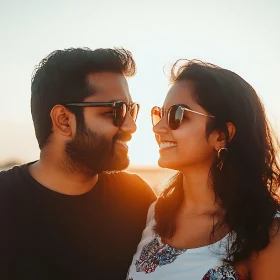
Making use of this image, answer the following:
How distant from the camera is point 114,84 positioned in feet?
12.8

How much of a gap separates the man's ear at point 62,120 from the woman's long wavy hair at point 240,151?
49.5 inches

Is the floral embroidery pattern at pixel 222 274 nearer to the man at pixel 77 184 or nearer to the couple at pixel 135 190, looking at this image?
the couple at pixel 135 190

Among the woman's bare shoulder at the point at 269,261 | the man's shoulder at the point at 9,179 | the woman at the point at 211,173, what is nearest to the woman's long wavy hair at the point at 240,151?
the woman at the point at 211,173

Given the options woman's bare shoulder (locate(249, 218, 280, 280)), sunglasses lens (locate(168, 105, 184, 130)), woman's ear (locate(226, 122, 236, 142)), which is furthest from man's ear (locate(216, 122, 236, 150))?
woman's bare shoulder (locate(249, 218, 280, 280))

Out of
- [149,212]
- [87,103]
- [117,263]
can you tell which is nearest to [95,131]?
[87,103]

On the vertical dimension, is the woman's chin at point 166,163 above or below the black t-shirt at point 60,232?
above

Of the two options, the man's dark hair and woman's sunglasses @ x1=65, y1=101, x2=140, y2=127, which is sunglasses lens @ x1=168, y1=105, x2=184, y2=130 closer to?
woman's sunglasses @ x1=65, y1=101, x2=140, y2=127

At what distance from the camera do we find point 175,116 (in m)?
3.18

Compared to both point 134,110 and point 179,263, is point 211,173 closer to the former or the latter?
point 179,263

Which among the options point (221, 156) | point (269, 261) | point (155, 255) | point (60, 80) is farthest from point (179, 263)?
point (60, 80)

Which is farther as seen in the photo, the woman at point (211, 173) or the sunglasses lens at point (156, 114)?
the sunglasses lens at point (156, 114)

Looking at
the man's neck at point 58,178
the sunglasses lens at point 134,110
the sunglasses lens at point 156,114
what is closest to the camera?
the man's neck at point 58,178

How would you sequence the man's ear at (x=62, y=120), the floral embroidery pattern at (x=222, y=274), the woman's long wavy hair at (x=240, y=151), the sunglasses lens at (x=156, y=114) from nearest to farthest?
1. the floral embroidery pattern at (x=222, y=274)
2. the woman's long wavy hair at (x=240, y=151)
3. the sunglasses lens at (x=156, y=114)
4. the man's ear at (x=62, y=120)

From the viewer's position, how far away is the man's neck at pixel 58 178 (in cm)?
353
